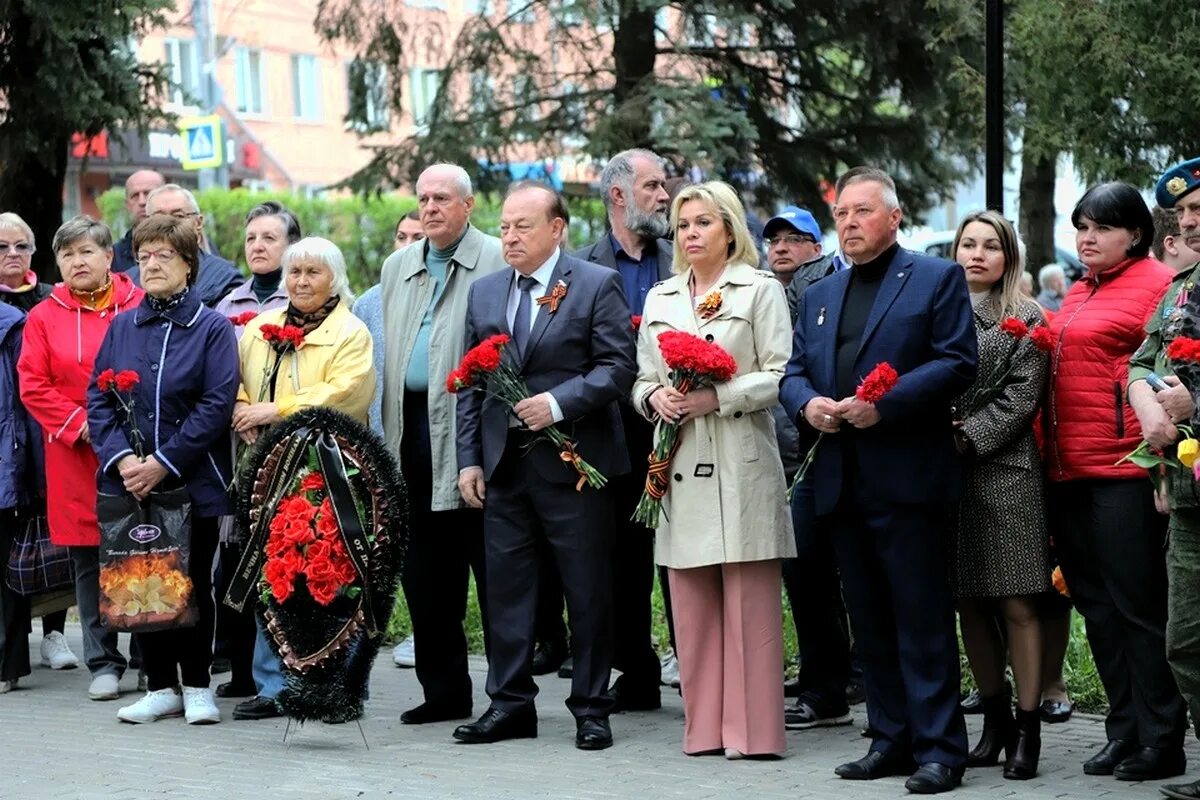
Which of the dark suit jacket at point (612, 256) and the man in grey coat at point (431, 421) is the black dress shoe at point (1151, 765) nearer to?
the man in grey coat at point (431, 421)

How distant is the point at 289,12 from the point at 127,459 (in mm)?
38309

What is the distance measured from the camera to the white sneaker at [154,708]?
880 centimetres

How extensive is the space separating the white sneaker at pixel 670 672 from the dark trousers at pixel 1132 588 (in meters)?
2.75

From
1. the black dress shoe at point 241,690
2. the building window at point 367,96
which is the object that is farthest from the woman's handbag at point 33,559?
the building window at point 367,96

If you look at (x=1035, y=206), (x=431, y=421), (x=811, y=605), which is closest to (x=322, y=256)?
(x=431, y=421)

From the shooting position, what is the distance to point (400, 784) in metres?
7.38

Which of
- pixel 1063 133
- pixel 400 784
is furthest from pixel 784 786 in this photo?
pixel 1063 133

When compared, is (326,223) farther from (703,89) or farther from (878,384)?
(878,384)

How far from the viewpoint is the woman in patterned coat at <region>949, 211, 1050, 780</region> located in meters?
7.33

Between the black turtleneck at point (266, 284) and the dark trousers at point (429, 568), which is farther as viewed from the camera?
the black turtleneck at point (266, 284)

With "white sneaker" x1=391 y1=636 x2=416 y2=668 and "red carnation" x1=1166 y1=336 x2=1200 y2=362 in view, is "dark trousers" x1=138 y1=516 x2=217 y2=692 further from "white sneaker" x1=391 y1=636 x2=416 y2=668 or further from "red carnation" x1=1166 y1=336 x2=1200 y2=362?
"red carnation" x1=1166 y1=336 x2=1200 y2=362

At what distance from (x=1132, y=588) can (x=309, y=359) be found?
3690 millimetres

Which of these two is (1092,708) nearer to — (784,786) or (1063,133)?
(784,786)

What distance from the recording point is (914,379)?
7.02 meters
